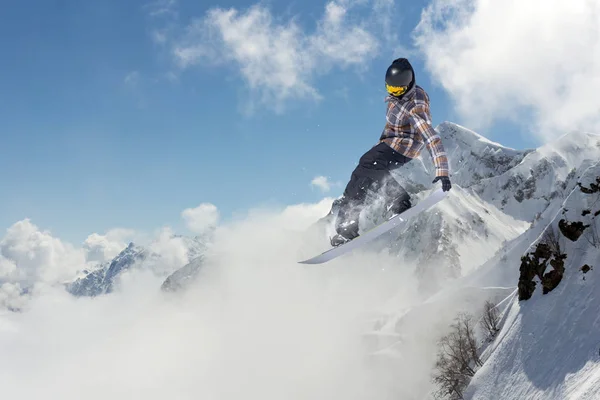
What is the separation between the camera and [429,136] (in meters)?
9.20

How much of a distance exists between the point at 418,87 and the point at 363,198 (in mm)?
3503

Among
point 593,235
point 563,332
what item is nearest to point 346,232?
point 563,332

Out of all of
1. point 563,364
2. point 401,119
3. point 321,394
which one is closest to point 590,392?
point 563,364

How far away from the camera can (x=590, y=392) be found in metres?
11.6

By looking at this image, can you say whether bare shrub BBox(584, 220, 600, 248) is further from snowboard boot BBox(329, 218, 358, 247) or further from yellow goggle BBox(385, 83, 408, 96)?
yellow goggle BBox(385, 83, 408, 96)

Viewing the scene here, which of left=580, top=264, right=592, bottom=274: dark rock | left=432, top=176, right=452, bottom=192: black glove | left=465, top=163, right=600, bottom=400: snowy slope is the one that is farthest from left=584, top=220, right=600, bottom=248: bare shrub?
left=432, top=176, right=452, bottom=192: black glove

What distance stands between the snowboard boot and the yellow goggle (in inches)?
163

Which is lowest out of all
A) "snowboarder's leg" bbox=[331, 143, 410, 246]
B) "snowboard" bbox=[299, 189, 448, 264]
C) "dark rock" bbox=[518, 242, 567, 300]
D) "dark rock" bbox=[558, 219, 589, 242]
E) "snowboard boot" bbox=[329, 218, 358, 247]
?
"dark rock" bbox=[518, 242, 567, 300]

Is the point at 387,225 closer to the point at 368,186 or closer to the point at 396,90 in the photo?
the point at 368,186

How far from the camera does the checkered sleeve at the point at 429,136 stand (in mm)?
9094

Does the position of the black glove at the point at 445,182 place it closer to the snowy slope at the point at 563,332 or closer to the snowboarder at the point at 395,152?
the snowboarder at the point at 395,152

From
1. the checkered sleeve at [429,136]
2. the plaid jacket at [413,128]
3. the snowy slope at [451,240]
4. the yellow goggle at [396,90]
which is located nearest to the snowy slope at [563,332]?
the checkered sleeve at [429,136]

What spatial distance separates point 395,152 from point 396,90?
6.14ft

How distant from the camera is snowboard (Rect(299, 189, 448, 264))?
1004 cm
